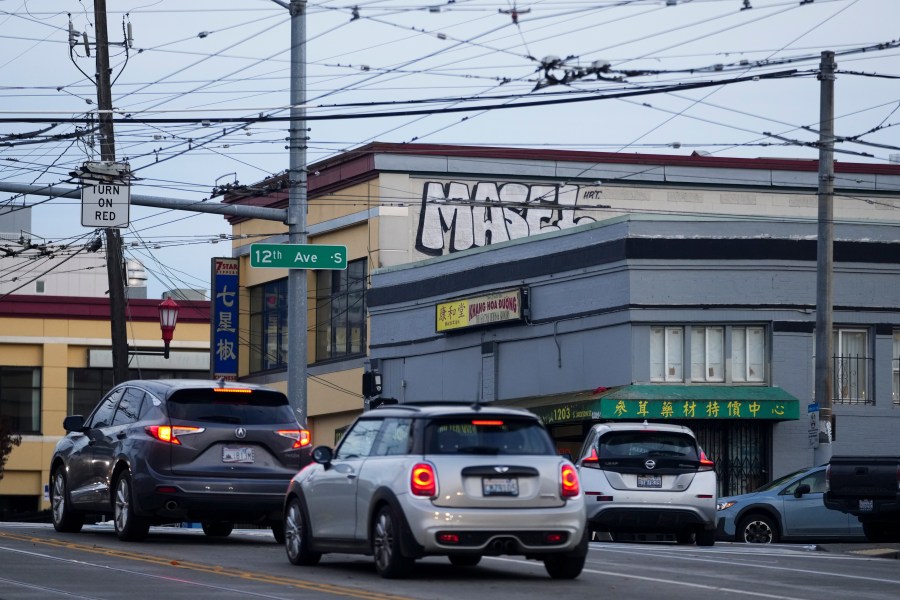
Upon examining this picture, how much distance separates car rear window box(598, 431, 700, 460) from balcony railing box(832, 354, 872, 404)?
42.1ft

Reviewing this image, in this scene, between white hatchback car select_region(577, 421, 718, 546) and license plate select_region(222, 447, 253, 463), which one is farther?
white hatchback car select_region(577, 421, 718, 546)

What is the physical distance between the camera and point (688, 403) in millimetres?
31625

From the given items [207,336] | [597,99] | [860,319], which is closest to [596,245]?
[860,319]

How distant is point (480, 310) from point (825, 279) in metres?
11.4

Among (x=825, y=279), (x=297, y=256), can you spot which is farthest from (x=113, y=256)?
(x=825, y=279)

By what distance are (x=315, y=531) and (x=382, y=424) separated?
4.15ft

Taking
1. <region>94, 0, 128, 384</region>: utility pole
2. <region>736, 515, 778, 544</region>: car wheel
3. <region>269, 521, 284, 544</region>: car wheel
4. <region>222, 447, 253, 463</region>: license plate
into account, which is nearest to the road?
<region>269, 521, 284, 544</region>: car wheel

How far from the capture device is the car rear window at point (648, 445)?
67.6 feet

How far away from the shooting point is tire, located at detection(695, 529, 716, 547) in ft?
67.3

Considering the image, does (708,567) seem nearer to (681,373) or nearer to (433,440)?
(433,440)

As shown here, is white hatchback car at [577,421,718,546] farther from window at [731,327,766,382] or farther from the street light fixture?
the street light fixture

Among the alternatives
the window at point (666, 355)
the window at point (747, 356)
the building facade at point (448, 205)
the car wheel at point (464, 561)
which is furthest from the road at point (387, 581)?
the building facade at point (448, 205)

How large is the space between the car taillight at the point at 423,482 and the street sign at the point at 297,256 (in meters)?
12.2

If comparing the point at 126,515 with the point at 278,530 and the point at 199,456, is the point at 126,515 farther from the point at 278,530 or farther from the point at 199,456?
the point at 278,530
